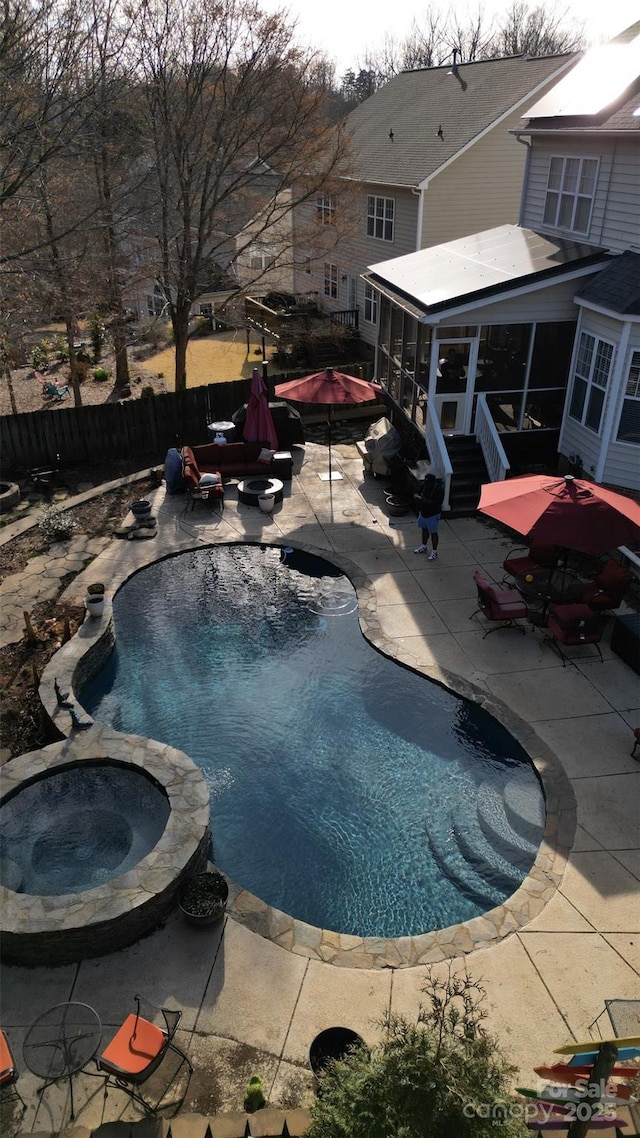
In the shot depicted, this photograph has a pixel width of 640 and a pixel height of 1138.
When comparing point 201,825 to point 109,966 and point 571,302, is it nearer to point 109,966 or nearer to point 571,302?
point 109,966

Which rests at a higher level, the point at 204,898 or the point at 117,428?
the point at 117,428

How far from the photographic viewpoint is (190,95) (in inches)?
758

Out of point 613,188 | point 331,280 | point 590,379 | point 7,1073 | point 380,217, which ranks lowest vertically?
point 7,1073

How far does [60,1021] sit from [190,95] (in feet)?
70.7

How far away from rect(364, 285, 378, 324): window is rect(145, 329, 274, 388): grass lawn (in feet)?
14.8

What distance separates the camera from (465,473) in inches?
643

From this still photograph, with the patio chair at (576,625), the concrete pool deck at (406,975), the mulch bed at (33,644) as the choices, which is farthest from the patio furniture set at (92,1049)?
the patio chair at (576,625)

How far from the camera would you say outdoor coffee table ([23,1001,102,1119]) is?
5969 millimetres

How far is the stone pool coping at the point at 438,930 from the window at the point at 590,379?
768 cm

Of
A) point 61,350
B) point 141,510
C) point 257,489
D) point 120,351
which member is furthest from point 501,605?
point 61,350

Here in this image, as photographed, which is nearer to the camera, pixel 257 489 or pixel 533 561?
pixel 533 561

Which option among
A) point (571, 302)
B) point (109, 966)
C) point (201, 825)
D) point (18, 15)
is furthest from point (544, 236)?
point (109, 966)

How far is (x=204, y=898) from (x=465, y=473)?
1160 centimetres

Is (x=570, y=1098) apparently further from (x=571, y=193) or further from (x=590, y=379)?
(x=571, y=193)
